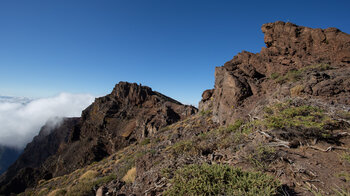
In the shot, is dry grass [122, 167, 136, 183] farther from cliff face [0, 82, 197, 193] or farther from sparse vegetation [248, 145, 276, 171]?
cliff face [0, 82, 197, 193]

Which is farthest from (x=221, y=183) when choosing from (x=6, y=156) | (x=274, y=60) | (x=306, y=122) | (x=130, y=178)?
(x=6, y=156)

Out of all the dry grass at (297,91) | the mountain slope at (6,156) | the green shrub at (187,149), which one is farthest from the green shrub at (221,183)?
the mountain slope at (6,156)

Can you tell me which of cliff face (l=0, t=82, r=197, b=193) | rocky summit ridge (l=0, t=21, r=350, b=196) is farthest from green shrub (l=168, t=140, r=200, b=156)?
cliff face (l=0, t=82, r=197, b=193)

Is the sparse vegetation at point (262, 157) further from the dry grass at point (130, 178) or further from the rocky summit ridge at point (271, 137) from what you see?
the dry grass at point (130, 178)

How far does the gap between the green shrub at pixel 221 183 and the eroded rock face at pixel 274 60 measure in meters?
6.94

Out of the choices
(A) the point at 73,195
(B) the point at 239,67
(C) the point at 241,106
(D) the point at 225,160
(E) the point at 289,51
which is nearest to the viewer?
(D) the point at 225,160

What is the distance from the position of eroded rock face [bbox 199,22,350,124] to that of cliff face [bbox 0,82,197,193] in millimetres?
20963

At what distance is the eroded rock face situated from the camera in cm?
1007

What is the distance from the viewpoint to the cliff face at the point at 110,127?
34.2 metres

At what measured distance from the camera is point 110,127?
38.8 meters

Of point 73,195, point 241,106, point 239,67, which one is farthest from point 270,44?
point 73,195

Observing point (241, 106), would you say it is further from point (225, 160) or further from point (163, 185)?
Answer: point (163, 185)

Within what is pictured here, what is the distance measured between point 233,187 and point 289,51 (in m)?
13.7

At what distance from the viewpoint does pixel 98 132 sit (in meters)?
39.9
